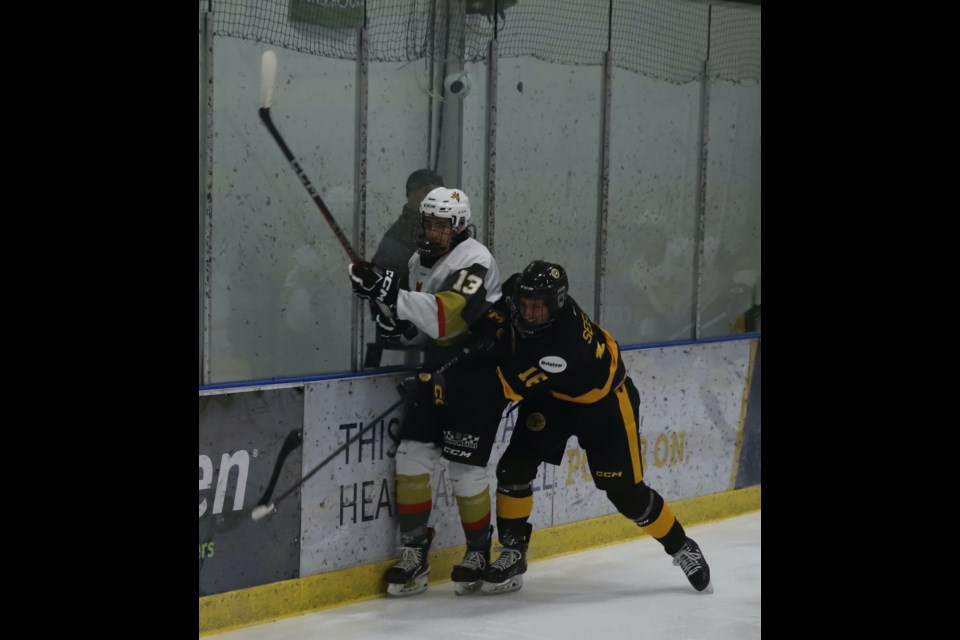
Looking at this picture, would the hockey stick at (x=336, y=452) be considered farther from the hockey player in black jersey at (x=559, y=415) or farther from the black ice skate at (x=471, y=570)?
the black ice skate at (x=471, y=570)

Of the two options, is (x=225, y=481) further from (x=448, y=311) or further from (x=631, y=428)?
(x=631, y=428)

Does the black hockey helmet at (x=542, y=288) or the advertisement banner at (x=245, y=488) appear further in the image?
the black hockey helmet at (x=542, y=288)

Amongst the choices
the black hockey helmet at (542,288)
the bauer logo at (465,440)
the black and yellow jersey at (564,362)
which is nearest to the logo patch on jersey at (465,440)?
the bauer logo at (465,440)

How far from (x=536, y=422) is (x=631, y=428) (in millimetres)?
319

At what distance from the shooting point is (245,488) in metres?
3.98

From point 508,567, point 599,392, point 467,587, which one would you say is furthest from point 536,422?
point 467,587

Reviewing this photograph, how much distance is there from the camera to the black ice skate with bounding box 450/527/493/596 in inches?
170

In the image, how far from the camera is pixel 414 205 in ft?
15.2

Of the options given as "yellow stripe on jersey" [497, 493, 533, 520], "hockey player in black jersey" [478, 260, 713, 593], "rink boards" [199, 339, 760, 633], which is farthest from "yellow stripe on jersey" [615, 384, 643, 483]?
"rink boards" [199, 339, 760, 633]

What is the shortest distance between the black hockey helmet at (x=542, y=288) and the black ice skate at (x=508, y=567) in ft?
2.56

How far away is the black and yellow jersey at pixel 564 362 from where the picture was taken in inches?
164
